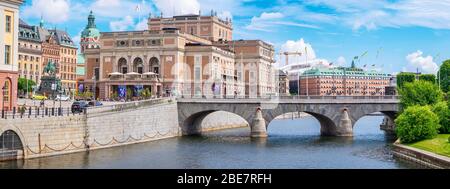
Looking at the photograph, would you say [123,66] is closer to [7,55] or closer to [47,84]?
[47,84]

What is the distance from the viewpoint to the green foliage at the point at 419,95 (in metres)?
84.5

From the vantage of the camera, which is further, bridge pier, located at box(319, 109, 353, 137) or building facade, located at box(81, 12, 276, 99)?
building facade, located at box(81, 12, 276, 99)

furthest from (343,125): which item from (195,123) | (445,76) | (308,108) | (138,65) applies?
(445,76)

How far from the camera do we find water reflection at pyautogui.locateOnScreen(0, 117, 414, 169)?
54344mm

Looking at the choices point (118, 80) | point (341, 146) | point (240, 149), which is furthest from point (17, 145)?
point (118, 80)

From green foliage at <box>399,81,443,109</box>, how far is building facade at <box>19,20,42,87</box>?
107142mm

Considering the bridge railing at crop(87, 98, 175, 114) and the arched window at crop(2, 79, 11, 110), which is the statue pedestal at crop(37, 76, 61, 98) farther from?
the arched window at crop(2, 79, 11, 110)

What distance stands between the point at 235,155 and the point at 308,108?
94.7 ft

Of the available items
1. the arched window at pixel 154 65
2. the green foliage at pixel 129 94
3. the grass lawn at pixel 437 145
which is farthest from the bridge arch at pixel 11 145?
the arched window at pixel 154 65

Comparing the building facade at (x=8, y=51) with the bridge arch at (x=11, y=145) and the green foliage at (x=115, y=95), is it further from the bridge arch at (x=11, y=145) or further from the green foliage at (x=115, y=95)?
the green foliage at (x=115, y=95)

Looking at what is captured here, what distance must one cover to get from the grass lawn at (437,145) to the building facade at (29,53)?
120 m

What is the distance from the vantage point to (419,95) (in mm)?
84875

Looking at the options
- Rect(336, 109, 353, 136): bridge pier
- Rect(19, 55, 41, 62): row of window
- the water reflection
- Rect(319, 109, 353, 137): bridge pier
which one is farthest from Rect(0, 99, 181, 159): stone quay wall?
Rect(19, 55, 41, 62): row of window

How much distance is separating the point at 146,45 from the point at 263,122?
161 ft
